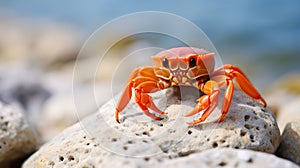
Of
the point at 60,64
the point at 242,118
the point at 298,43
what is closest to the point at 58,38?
the point at 60,64

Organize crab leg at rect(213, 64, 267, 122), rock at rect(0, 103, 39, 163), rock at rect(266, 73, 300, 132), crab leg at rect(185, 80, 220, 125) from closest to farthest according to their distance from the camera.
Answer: crab leg at rect(185, 80, 220, 125), crab leg at rect(213, 64, 267, 122), rock at rect(0, 103, 39, 163), rock at rect(266, 73, 300, 132)

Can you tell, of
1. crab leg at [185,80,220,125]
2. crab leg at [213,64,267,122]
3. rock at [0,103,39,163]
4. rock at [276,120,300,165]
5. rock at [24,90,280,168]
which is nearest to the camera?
rock at [24,90,280,168]

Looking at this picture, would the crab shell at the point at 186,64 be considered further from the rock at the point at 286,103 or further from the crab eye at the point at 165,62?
the rock at the point at 286,103

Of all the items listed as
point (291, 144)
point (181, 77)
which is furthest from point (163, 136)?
point (291, 144)

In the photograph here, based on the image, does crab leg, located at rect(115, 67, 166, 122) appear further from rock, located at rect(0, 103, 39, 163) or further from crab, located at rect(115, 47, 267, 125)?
rock, located at rect(0, 103, 39, 163)

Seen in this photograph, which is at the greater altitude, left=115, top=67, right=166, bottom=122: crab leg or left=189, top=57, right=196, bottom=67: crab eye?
left=189, top=57, right=196, bottom=67: crab eye

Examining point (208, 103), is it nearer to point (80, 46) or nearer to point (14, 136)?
point (14, 136)

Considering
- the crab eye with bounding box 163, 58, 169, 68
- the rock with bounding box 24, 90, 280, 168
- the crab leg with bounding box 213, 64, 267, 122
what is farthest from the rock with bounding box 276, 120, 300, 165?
the crab eye with bounding box 163, 58, 169, 68
